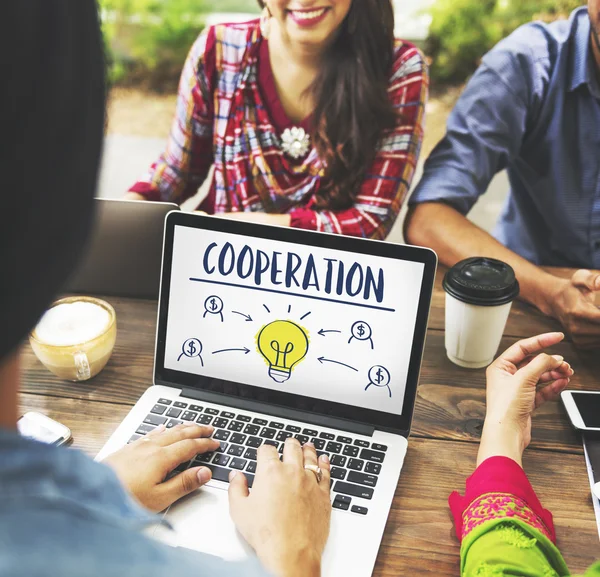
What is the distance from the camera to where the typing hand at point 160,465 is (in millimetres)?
777

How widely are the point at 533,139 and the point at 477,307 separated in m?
0.76

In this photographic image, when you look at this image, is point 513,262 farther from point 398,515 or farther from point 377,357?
point 398,515

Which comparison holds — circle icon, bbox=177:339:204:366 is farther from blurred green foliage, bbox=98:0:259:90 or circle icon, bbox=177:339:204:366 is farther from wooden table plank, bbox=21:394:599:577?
blurred green foliage, bbox=98:0:259:90

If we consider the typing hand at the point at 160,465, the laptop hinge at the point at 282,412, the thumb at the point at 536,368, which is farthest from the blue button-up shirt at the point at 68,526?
the thumb at the point at 536,368

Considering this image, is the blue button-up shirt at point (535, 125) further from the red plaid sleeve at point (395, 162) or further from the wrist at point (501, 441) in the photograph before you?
the wrist at point (501, 441)

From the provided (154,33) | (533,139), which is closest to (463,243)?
(533,139)

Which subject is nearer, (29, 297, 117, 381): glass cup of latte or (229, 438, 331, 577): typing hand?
(229, 438, 331, 577): typing hand

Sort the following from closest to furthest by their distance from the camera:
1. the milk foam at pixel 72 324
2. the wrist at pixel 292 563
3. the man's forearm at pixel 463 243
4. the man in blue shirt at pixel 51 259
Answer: the man in blue shirt at pixel 51 259
the wrist at pixel 292 563
the milk foam at pixel 72 324
the man's forearm at pixel 463 243

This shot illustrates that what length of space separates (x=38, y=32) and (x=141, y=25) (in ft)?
14.2

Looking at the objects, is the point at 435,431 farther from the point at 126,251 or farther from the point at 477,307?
the point at 126,251

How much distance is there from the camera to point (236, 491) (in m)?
0.78

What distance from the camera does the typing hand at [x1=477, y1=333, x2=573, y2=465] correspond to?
2.81 feet

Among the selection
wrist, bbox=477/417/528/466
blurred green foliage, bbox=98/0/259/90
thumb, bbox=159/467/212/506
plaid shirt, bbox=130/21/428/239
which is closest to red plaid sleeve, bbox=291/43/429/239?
plaid shirt, bbox=130/21/428/239

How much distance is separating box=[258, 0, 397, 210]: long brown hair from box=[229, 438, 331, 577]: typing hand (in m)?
0.87
